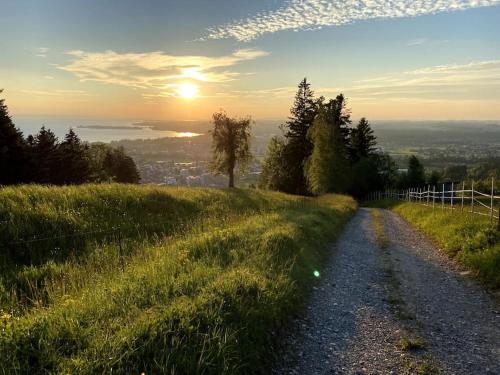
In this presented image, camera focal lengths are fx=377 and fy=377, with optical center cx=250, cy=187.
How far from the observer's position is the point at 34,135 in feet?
186

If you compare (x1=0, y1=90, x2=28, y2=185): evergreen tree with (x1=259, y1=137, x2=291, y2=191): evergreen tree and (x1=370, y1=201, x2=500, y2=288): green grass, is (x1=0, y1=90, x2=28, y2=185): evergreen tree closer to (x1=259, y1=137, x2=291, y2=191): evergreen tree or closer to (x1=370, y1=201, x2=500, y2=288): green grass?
(x1=370, y1=201, x2=500, y2=288): green grass

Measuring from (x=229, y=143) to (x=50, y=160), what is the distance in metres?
26.2

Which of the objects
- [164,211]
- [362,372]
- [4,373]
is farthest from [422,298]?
[164,211]

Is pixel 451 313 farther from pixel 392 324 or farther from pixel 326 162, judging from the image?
pixel 326 162

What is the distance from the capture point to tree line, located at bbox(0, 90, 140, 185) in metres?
39.2

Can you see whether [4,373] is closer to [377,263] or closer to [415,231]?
[377,263]

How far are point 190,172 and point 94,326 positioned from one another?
104m

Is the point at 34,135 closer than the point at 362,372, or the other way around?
the point at 362,372

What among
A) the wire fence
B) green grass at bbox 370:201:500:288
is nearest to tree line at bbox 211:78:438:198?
the wire fence

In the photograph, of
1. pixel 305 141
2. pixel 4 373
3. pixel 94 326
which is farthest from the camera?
pixel 305 141

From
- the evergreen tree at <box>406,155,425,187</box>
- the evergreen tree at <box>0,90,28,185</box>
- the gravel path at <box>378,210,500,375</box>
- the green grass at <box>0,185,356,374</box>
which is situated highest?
the evergreen tree at <box>0,90,28,185</box>

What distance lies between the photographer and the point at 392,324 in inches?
316

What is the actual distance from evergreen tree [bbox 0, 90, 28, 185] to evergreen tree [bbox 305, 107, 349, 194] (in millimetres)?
42386

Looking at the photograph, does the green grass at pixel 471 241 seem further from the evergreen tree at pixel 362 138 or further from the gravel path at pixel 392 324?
the evergreen tree at pixel 362 138
